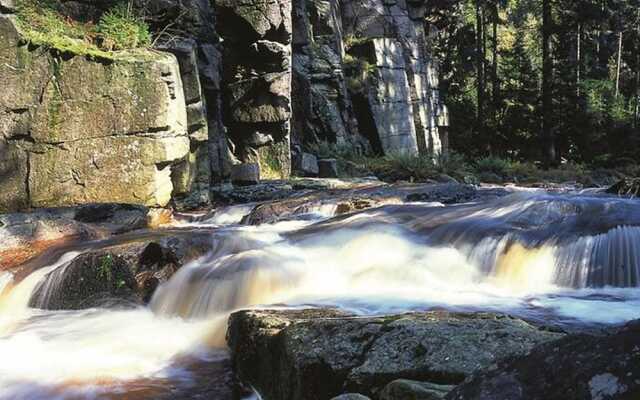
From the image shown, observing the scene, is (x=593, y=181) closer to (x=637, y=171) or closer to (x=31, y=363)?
(x=637, y=171)

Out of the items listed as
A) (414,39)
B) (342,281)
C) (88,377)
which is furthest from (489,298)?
(414,39)

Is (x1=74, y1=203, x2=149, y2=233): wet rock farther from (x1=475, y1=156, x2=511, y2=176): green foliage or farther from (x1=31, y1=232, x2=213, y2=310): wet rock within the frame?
(x1=475, y1=156, x2=511, y2=176): green foliage

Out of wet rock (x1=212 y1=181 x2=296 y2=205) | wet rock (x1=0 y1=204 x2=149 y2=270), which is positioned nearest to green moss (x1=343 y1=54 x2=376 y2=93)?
wet rock (x1=212 y1=181 x2=296 y2=205)

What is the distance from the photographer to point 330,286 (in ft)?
23.3

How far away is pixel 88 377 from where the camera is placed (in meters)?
4.79

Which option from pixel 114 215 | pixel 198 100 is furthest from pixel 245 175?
pixel 114 215

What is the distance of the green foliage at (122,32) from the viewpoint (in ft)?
38.6

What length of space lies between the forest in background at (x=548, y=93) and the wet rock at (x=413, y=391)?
23031 millimetres

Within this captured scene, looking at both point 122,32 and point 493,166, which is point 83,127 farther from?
point 493,166

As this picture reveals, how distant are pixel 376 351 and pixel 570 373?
169 cm

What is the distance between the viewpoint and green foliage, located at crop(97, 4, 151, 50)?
38.6 feet

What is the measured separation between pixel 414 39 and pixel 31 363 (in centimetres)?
2839

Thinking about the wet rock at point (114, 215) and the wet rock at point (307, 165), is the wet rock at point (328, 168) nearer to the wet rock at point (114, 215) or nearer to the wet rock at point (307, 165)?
the wet rock at point (307, 165)

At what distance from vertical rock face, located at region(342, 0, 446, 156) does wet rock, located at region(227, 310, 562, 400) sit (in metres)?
21.2
